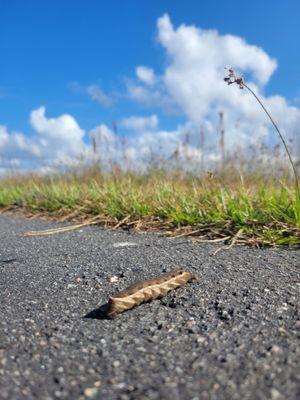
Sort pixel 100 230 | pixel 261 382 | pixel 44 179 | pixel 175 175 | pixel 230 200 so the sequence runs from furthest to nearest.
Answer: pixel 44 179 < pixel 175 175 < pixel 100 230 < pixel 230 200 < pixel 261 382

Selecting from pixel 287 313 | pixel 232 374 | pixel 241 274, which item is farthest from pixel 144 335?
pixel 241 274

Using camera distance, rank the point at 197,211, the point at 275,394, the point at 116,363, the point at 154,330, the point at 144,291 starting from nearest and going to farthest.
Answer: the point at 275,394
the point at 116,363
the point at 154,330
the point at 144,291
the point at 197,211

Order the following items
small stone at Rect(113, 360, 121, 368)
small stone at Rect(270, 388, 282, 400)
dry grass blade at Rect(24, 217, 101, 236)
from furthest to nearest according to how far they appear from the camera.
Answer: dry grass blade at Rect(24, 217, 101, 236) < small stone at Rect(113, 360, 121, 368) < small stone at Rect(270, 388, 282, 400)

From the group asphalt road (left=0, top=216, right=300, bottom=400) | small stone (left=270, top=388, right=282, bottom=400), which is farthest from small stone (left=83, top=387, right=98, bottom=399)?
small stone (left=270, top=388, right=282, bottom=400)

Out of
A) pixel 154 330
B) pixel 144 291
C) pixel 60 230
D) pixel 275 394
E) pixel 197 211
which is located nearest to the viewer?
pixel 275 394

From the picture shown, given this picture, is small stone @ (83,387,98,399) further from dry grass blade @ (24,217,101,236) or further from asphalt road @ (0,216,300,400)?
dry grass blade @ (24,217,101,236)

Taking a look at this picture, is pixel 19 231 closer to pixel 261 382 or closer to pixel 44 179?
pixel 261 382

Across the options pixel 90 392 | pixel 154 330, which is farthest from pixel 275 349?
pixel 90 392

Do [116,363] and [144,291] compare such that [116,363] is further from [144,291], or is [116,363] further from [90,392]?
[144,291]

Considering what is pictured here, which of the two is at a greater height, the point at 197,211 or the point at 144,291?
the point at 197,211
